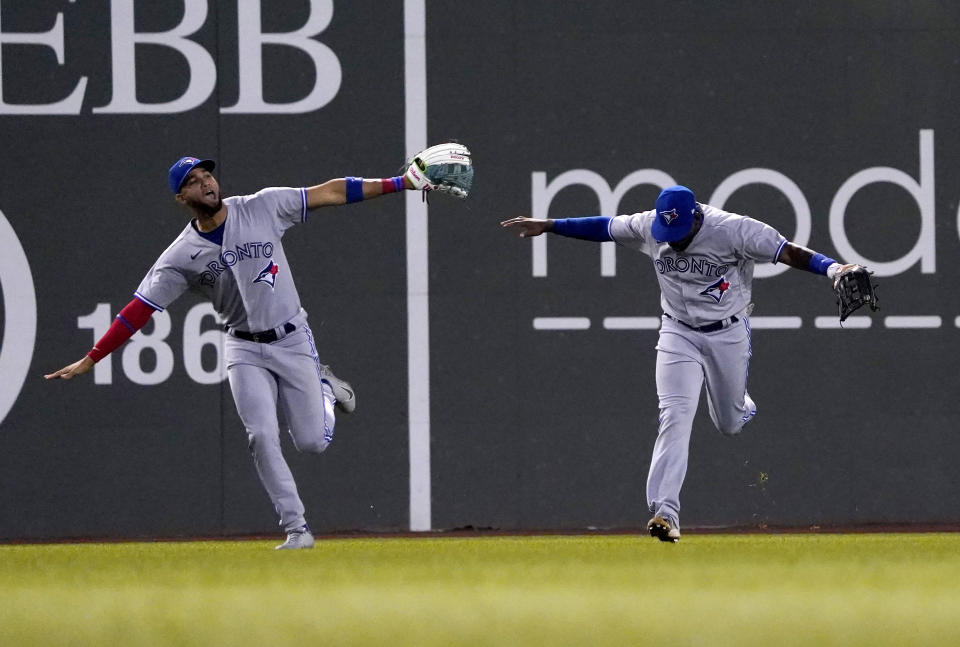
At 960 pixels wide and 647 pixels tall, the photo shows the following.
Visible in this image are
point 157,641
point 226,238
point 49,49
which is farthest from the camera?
point 49,49

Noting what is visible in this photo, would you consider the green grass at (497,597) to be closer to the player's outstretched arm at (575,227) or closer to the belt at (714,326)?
the belt at (714,326)

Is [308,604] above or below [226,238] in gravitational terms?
below

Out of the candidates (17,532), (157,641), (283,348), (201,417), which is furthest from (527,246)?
(157,641)

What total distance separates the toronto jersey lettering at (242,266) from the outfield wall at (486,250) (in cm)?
286

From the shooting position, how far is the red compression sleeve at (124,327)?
290 inches

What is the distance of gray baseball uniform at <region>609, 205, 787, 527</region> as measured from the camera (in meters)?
7.70

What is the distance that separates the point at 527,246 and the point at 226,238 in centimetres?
343

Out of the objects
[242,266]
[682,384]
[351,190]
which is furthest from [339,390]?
[682,384]

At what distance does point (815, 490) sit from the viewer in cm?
1037

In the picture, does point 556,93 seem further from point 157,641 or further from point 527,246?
point 157,641

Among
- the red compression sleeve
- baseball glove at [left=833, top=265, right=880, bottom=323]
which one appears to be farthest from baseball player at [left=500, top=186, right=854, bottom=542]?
the red compression sleeve

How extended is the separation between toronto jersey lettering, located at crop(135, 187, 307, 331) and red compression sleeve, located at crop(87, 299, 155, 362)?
0.17ft

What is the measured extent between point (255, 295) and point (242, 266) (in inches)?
6.2

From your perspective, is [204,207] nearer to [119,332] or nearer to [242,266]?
[242,266]
